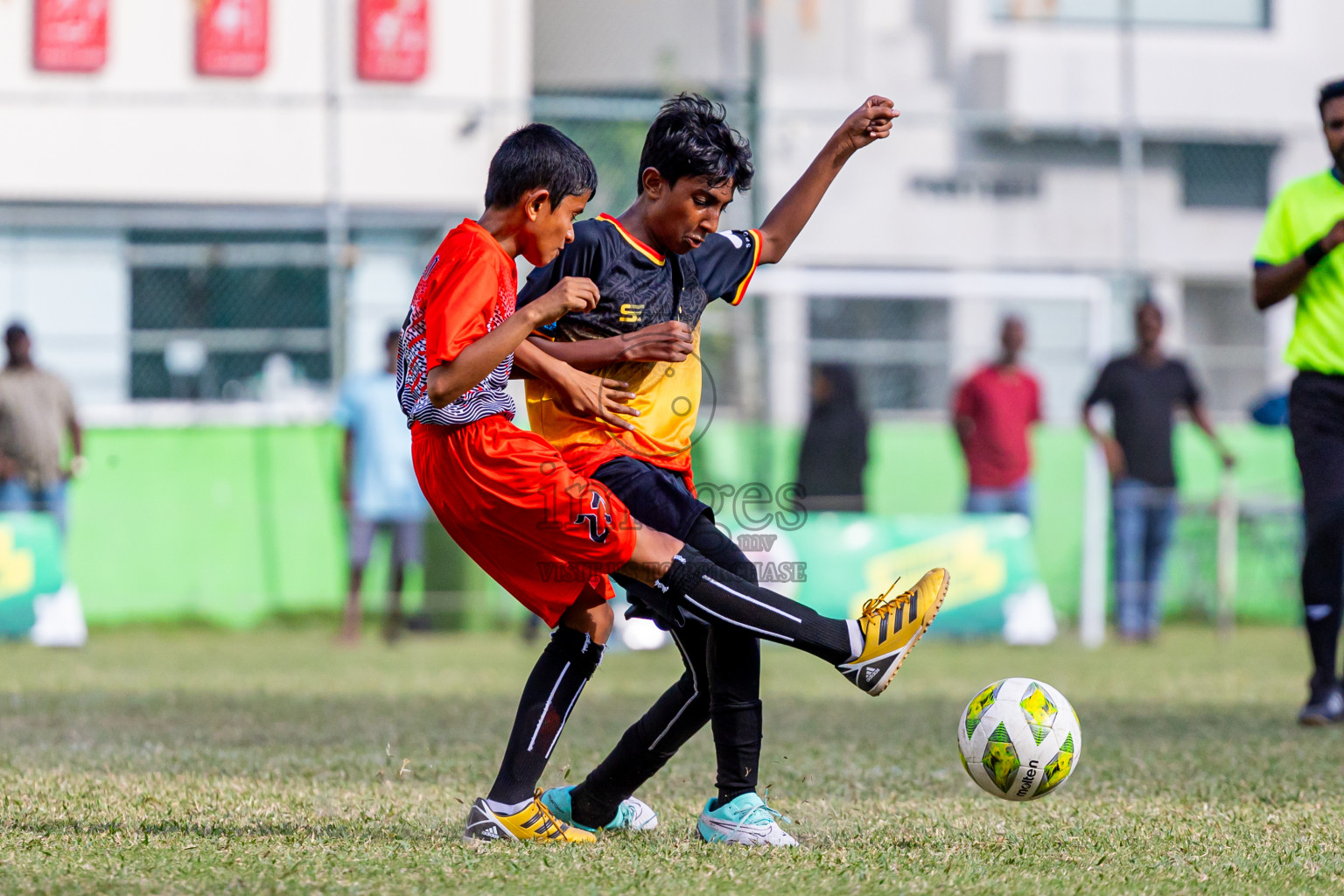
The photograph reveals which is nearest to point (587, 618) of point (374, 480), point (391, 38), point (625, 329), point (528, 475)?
point (528, 475)

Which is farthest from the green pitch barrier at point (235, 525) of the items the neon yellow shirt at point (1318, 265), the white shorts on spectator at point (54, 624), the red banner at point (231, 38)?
the neon yellow shirt at point (1318, 265)

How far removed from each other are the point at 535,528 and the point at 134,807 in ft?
4.99

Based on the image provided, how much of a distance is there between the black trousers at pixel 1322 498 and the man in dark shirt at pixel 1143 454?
5.18 meters

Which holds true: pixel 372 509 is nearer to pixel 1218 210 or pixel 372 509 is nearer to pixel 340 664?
pixel 340 664

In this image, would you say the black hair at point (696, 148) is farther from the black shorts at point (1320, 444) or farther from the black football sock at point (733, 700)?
the black shorts at point (1320, 444)

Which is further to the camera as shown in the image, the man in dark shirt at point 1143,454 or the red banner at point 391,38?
the red banner at point 391,38

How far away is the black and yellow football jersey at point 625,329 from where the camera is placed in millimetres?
3820

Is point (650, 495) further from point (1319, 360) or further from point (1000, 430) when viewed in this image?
point (1000, 430)

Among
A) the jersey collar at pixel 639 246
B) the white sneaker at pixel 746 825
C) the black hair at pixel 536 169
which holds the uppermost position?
the black hair at pixel 536 169

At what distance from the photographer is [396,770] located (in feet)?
16.9

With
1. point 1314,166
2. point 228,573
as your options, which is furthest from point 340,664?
point 1314,166

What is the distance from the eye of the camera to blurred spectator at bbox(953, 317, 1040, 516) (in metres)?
11.6

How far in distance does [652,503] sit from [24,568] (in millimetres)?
7934

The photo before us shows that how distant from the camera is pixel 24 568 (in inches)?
415
